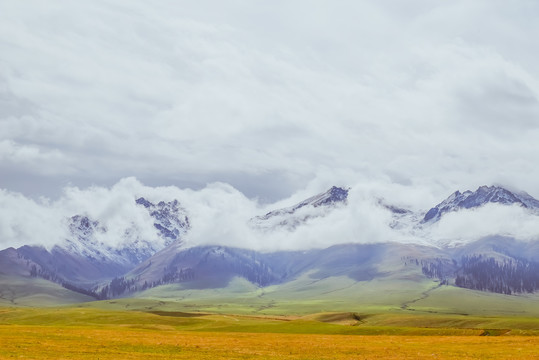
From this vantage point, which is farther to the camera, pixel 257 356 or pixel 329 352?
pixel 329 352

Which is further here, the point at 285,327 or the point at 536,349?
the point at 285,327

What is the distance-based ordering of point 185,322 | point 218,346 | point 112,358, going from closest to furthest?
1. point 112,358
2. point 218,346
3. point 185,322

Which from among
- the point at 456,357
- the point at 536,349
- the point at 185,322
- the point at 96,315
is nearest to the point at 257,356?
the point at 456,357

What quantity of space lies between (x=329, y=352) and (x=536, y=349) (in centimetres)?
2827

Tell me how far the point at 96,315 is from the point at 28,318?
21.8 metres

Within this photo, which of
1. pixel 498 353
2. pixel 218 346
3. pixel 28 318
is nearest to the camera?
pixel 498 353

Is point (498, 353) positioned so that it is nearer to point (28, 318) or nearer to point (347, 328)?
point (347, 328)

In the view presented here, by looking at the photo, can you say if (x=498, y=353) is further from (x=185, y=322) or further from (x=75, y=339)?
(x=185, y=322)

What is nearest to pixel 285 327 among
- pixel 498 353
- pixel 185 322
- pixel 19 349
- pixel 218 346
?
pixel 185 322

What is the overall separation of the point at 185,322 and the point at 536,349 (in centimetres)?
11935

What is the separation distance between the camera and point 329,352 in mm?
73688

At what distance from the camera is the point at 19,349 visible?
63.4 m

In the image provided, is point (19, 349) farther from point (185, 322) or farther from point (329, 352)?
point (185, 322)

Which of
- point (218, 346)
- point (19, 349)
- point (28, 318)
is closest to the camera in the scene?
point (19, 349)
